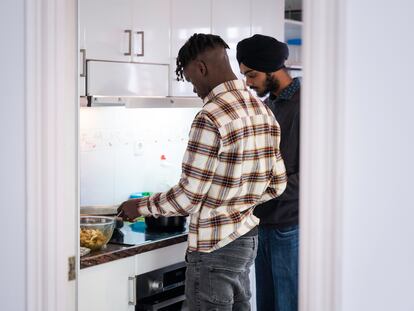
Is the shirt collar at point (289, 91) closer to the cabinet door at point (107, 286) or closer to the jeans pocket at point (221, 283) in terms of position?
the jeans pocket at point (221, 283)

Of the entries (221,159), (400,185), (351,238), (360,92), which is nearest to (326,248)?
(351,238)

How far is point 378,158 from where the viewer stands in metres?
→ 1.11

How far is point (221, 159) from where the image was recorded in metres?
2.22

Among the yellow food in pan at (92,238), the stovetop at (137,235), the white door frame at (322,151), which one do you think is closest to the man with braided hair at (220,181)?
the yellow food in pan at (92,238)

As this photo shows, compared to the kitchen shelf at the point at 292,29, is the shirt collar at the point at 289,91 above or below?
below

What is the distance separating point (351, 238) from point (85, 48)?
6.87 feet

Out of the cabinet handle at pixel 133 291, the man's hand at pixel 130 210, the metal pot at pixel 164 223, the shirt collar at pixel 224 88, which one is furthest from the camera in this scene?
the metal pot at pixel 164 223

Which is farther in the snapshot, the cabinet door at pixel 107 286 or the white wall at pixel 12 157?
the cabinet door at pixel 107 286

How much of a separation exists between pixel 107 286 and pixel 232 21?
5.55ft

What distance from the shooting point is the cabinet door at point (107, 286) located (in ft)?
8.70

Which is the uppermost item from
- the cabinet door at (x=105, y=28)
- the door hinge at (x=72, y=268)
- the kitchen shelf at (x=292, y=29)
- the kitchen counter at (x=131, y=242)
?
the kitchen shelf at (x=292, y=29)

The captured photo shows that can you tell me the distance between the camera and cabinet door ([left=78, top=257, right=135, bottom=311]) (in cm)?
265

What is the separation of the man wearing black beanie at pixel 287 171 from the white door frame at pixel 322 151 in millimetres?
1428

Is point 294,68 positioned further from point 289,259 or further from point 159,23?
point 289,259
